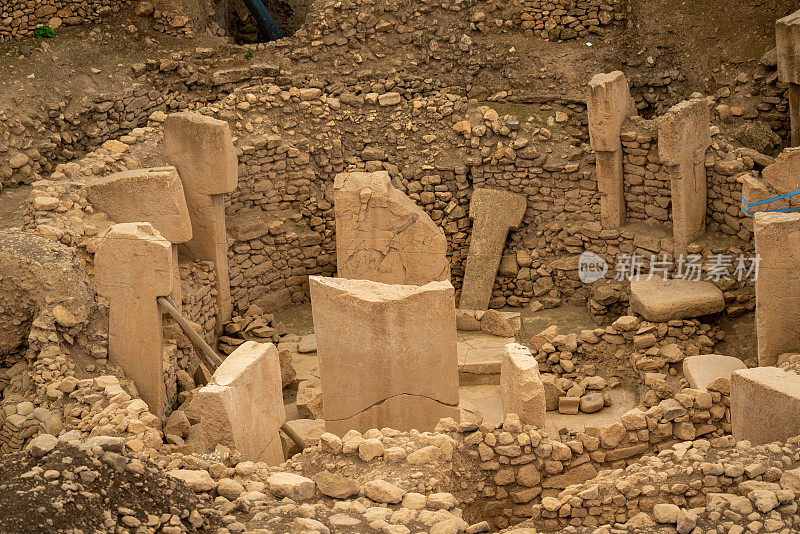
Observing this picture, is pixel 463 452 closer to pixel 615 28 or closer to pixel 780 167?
pixel 780 167

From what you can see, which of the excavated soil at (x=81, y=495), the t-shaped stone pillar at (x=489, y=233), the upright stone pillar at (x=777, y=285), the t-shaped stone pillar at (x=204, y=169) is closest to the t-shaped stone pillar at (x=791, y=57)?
the t-shaped stone pillar at (x=489, y=233)

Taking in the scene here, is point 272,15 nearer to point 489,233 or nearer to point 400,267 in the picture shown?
point 489,233

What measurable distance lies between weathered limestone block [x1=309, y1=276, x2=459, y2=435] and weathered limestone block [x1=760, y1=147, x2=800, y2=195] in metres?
3.63

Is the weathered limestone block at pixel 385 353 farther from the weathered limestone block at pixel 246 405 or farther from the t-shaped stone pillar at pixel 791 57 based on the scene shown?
the t-shaped stone pillar at pixel 791 57

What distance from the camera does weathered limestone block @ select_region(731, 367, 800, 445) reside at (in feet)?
23.9

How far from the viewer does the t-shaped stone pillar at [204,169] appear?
1134 cm

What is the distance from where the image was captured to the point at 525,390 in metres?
8.12

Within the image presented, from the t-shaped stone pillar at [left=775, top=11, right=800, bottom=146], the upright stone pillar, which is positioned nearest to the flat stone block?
the upright stone pillar

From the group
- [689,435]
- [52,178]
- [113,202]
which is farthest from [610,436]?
[52,178]

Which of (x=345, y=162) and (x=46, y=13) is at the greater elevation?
(x=46, y=13)

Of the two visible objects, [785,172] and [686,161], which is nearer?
[785,172]

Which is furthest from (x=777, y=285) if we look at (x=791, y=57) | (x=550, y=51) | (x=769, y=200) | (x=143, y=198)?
(x=143, y=198)

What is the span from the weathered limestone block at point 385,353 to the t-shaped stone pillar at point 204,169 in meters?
3.10

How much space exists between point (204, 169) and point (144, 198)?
114 cm
